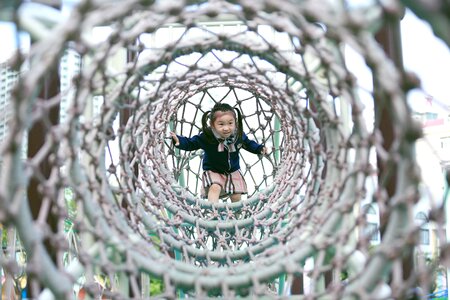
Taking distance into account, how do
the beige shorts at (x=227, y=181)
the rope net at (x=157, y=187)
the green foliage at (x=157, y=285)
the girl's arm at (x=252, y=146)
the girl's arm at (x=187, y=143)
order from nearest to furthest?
the rope net at (x=157, y=187), the green foliage at (x=157, y=285), the girl's arm at (x=187, y=143), the girl's arm at (x=252, y=146), the beige shorts at (x=227, y=181)

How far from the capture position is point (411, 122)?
3.21ft

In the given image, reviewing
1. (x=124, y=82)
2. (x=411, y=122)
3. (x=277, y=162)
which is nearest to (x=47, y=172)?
(x=124, y=82)

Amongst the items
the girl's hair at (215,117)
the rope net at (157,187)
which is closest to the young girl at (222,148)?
the girl's hair at (215,117)

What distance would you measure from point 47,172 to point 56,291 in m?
0.74

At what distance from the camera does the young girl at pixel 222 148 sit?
323 cm

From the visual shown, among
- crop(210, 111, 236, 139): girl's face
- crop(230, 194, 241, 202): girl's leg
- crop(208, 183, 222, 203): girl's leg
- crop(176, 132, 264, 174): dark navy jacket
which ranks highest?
crop(210, 111, 236, 139): girl's face

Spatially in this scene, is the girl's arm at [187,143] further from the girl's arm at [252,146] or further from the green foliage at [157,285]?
the green foliage at [157,285]

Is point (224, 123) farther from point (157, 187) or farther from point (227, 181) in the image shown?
point (157, 187)

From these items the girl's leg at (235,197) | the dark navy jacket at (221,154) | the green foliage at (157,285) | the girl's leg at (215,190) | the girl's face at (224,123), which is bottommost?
the green foliage at (157,285)

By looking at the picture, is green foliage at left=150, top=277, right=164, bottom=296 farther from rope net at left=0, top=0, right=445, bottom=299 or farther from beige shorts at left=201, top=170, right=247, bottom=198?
beige shorts at left=201, top=170, right=247, bottom=198

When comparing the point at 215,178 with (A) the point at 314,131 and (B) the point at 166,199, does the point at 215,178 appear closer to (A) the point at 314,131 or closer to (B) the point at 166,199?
(B) the point at 166,199

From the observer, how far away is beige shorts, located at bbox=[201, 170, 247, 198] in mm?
3406

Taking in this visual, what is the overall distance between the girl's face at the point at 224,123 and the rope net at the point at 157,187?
0.49 meters

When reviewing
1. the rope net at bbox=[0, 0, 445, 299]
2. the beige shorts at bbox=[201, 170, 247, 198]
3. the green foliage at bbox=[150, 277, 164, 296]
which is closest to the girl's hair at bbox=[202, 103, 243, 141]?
the beige shorts at bbox=[201, 170, 247, 198]
